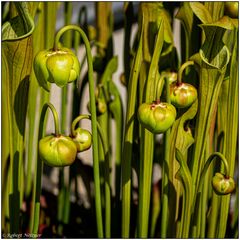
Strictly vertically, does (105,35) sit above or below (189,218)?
above

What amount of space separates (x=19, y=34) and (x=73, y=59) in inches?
5.3

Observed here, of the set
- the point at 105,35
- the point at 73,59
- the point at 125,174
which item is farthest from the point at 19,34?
the point at 105,35

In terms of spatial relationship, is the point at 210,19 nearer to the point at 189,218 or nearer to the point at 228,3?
the point at 228,3

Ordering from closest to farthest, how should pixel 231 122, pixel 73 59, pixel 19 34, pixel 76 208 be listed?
pixel 73 59, pixel 19 34, pixel 231 122, pixel 76 208

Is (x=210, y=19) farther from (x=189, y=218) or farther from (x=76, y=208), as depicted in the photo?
(x=76, y=208)

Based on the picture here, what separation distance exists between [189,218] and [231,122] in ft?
0.50

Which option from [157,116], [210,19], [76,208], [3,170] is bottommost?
[76,208]

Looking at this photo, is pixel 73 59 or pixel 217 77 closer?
pixel 73 59

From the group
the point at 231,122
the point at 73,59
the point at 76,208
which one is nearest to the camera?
the point at 73,59

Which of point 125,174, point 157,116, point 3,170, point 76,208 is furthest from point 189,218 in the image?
point 76,208

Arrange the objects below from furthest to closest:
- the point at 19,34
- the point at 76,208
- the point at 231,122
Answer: the point at 76,208, the point at 231,122, the point at 19,34

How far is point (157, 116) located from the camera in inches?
24.1

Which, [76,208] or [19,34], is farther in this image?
[76,208]

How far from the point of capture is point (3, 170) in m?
0.89
